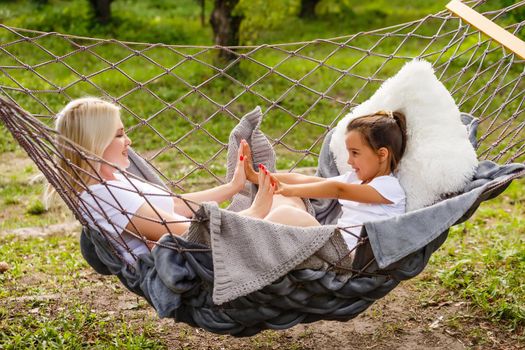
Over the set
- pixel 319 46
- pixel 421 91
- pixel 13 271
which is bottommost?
pixel 319 46

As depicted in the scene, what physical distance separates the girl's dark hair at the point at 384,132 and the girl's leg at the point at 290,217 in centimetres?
36

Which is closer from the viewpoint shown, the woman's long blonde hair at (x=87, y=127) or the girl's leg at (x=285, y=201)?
the woman's long blonde hair at (x=87, y=127)

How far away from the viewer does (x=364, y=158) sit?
2.47 meters

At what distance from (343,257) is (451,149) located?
0.59 meters

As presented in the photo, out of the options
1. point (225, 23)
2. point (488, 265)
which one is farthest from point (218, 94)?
point (488, 265)

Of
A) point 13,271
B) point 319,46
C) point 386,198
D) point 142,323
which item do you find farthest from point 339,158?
point 319,46

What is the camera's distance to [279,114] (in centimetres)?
630

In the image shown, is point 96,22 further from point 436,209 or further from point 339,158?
point 436,209

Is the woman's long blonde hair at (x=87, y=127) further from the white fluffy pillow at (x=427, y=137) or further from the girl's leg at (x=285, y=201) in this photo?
the white fluffy pillow at (x=427, y=137)

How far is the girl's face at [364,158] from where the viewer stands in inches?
97.1

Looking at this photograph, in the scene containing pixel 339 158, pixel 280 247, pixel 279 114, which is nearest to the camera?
pixel 280 247

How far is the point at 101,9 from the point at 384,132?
23.9 ft

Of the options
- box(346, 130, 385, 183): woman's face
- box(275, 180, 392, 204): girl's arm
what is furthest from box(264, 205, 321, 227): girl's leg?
box(346, 130, 385, 183): woman's face

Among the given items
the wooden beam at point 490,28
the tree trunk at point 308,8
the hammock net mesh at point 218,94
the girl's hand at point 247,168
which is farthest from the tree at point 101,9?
the girl's hand at point 247,168
